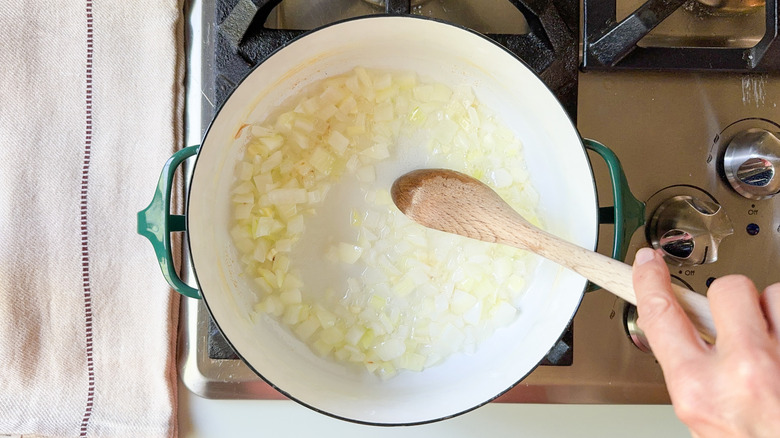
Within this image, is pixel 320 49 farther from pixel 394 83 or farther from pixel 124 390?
pixel 124 390

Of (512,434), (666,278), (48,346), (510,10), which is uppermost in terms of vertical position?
(510,10)

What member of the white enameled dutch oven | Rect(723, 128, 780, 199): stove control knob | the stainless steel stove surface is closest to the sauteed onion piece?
the white enameled dutch oven

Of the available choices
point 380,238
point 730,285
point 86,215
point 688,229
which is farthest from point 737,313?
point 86,215

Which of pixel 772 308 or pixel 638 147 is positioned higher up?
pixel 638 147

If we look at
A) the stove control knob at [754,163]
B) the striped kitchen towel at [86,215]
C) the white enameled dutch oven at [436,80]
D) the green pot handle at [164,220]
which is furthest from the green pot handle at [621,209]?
the striped kitchen towel at [86,215]

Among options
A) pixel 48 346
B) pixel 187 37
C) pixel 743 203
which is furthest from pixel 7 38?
pixel 743 203

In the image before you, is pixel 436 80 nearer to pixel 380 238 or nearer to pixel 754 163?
pixel 380 238

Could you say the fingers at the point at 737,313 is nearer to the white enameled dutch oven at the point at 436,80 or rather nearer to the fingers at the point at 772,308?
the fingers at the point at 772,308
